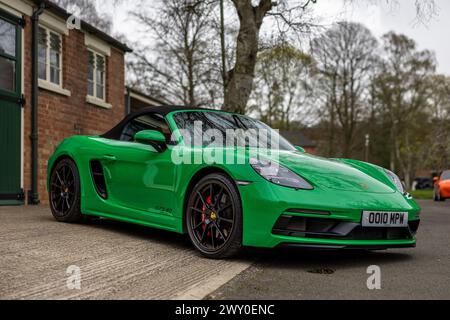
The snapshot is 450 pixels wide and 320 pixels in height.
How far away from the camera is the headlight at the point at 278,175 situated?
166 inches

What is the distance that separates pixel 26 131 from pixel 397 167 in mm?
51095

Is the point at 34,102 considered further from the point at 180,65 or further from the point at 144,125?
the point at 180,65

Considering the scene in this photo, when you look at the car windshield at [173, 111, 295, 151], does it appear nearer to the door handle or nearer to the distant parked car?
the door handle

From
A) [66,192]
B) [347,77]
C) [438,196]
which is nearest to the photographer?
[66,192]

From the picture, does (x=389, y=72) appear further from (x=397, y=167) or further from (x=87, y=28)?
(x=87, y=28)

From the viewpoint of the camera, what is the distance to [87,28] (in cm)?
1366

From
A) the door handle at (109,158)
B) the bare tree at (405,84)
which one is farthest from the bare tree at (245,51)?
the bare tree at (405,84)

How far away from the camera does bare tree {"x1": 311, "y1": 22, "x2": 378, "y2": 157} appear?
4109 centimetres

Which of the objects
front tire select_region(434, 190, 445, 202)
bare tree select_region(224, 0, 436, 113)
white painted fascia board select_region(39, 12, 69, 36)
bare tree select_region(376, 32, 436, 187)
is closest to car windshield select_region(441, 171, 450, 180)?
front tire select_region(434, 190, 445, 202)

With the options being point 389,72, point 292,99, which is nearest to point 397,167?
point 389,72

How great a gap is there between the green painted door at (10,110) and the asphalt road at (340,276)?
22.7 feet

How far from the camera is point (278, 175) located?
4.28 meters

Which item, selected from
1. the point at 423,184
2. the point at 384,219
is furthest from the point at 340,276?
the point at 423,184

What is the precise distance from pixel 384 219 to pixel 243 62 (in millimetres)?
8827
